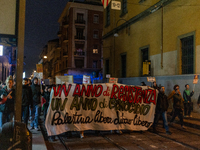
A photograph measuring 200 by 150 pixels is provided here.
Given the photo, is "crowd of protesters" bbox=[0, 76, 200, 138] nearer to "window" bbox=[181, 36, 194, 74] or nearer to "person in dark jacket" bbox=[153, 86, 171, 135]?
"person in dark jacket" bbox=[153, 86, 171, 135]

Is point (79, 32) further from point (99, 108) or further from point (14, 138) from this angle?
point (14, 138)

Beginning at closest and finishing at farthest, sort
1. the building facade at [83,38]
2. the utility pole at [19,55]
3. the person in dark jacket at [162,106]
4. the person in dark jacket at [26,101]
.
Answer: the utility pole at [19,55]
the person in dark jacket at [26,101]
the person in dark jacket at [162,106]
the building facade at [83,38]

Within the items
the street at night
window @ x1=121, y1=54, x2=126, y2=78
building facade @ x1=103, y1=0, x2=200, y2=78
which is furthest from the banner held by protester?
window @ x1=121, y1=54, x2=126, y2=78

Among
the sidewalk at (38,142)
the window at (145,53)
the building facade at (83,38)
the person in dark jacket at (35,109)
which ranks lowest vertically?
the sidewalk at (38,142)

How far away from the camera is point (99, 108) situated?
727cm

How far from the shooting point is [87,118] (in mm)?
7043

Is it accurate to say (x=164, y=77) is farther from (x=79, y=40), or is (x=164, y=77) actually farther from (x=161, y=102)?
(x=79, y=40)

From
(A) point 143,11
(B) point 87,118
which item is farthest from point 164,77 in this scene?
(B) point 87,118

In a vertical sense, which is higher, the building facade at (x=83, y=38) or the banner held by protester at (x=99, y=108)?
the building facade at (x=83, y=38)

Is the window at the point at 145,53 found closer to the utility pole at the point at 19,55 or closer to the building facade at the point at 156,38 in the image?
the building facade at the point at 156,38

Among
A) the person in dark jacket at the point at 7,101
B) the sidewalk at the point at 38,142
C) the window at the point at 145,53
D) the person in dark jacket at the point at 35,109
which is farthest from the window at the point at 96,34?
the person in dark jacket at the point at 7,101

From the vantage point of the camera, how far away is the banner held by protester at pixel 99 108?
664cm

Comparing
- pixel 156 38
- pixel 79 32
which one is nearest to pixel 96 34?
pixel 79 32

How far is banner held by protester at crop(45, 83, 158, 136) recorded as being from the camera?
664cm
